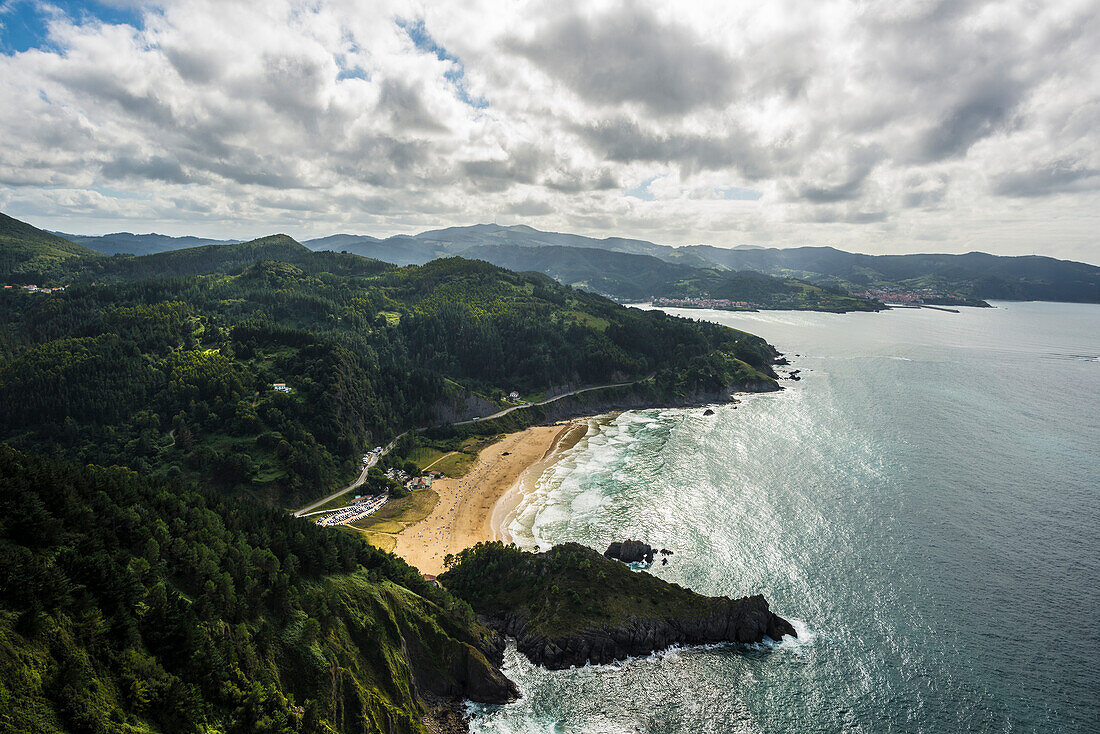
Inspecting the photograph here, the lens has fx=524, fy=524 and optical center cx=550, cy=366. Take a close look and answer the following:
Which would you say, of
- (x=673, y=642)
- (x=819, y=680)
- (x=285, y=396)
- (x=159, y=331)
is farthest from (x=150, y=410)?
(x=819, y=680)

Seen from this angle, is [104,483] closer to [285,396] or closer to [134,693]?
[134,693]

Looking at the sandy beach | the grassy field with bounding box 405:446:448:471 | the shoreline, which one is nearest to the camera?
the sandy beach

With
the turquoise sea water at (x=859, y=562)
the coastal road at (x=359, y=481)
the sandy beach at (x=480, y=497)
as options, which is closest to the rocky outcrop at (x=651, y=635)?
the turquoise sea water at (x=859, y=562)

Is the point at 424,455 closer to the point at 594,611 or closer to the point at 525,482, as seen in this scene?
the point at 525,482

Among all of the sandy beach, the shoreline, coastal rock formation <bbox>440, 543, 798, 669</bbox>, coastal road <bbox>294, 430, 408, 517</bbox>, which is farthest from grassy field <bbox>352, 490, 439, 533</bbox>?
coastal rock formation <bbox>440, 543, 798, 669</bbox>

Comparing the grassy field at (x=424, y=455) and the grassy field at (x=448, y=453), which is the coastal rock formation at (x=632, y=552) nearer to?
the grassy field at (x=448, y=453)

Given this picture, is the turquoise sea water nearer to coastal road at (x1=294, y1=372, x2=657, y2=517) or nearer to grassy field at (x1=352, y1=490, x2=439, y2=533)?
grassy field at (x1=352, y1=490, x2=439, y2=533)
